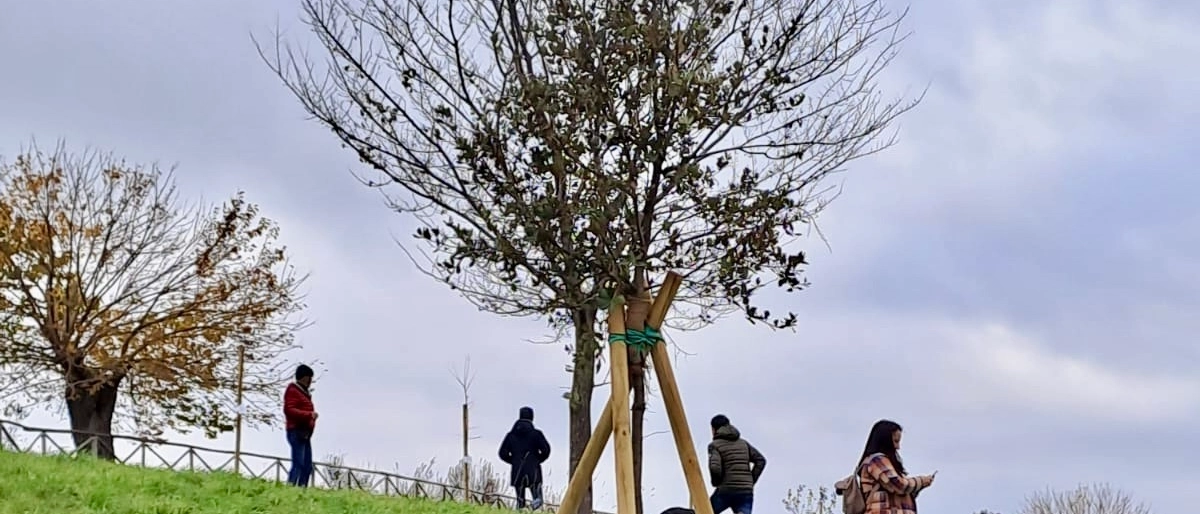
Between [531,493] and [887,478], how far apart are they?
7.50 meters

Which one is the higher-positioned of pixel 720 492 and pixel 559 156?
pixel 559 156

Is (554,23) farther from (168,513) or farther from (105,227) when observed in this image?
(105,227)

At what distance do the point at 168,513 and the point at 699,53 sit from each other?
5.08 metres

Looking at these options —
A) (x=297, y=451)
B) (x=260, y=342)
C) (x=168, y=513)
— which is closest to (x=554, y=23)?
(x=168, y=513)

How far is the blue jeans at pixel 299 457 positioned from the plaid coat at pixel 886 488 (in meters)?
6.48

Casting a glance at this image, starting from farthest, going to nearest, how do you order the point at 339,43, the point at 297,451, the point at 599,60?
the point at 297,451 < the point at 339,43 < the point at 599,60

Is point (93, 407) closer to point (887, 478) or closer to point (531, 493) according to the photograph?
point (531, 493)

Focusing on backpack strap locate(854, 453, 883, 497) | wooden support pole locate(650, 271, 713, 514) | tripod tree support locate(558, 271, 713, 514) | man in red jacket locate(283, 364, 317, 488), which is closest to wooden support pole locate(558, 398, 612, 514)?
tripod tree support locate(558, 271, 713, 514)

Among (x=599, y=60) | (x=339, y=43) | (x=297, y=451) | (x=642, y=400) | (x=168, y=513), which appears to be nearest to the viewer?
(x=642, y=400)

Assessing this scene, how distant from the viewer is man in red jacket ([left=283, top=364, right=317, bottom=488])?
11992mm

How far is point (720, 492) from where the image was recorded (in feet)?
36.2

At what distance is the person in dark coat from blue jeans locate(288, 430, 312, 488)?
2661 mm

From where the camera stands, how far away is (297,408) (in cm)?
1198

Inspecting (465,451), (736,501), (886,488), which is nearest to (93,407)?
(465,451)
